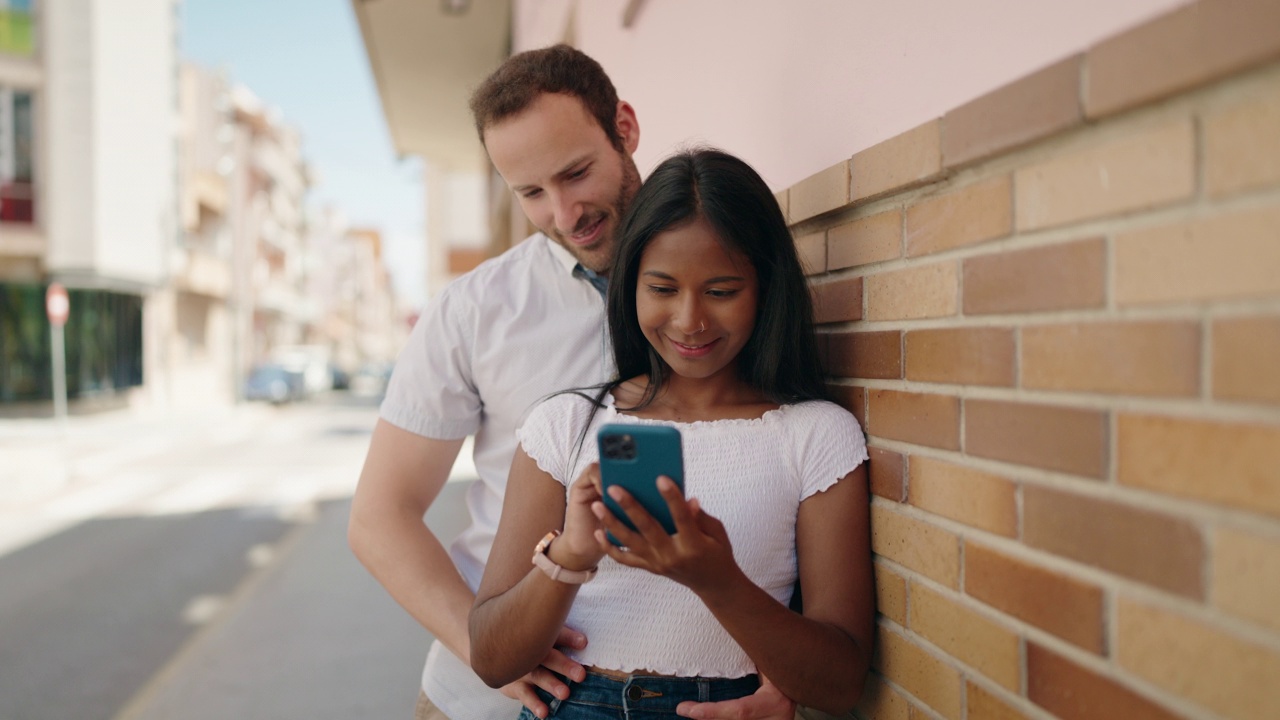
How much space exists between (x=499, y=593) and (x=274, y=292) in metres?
45.0

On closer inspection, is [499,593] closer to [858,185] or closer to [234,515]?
[858,185]

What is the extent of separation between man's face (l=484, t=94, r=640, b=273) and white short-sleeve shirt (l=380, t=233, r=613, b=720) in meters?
0.15

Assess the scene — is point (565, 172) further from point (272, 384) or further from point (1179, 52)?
point (272, 384)

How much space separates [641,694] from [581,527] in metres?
0.43

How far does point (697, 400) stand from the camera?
5.35 ft

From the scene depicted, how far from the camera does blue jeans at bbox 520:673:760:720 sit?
4.87ft

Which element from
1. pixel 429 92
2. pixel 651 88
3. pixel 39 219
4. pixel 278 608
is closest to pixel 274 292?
pixel 39 219

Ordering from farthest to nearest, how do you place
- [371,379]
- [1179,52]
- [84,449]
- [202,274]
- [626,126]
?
[371,379], [202,274], [84,449], [626,126], [1179,52]

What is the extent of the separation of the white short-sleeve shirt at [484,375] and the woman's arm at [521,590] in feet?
1.41

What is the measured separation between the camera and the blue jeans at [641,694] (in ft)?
4.87

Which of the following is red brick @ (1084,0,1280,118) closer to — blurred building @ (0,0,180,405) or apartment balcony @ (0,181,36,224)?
blurred building @ (0,0,180,405)

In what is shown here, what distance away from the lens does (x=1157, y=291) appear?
88 cm

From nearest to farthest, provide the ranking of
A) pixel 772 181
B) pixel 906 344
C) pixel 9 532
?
pixel 906 344 < pixel 772 181 < pixel 9 532

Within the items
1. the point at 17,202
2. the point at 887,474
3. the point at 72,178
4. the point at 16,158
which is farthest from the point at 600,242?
the point at 16,158
